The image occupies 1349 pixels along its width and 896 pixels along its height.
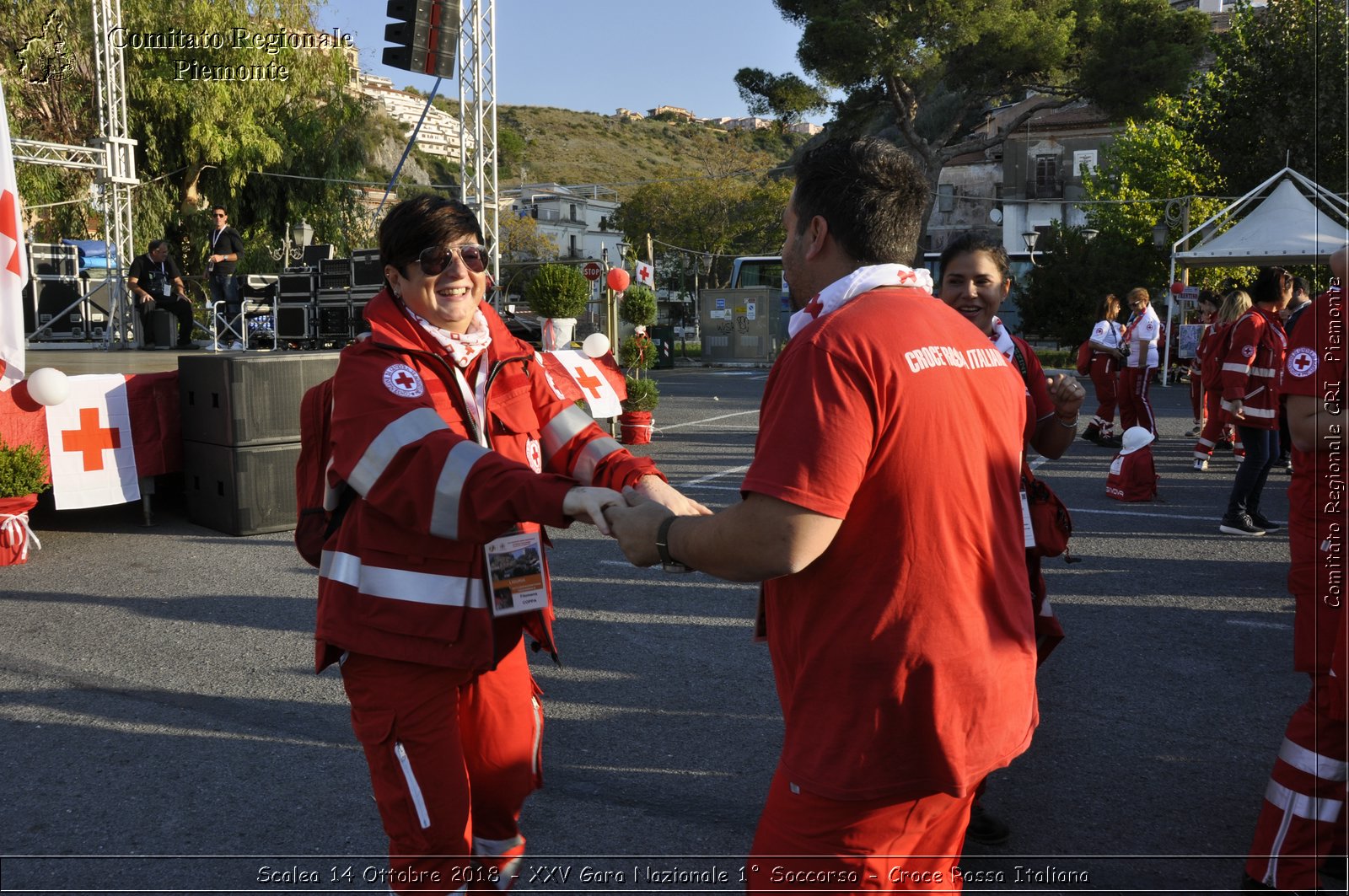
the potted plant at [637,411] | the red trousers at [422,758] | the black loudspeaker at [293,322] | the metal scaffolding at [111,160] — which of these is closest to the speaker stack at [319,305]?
the black loudspeaker at [293,322]

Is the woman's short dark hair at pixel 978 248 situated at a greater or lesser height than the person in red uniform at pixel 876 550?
greater

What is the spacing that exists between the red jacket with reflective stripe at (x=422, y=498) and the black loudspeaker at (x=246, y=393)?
18.5 ft

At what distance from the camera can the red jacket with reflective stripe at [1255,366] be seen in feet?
26.2

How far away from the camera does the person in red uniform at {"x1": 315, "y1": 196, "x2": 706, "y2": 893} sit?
7.52 feet

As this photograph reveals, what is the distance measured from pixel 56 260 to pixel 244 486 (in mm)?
14508

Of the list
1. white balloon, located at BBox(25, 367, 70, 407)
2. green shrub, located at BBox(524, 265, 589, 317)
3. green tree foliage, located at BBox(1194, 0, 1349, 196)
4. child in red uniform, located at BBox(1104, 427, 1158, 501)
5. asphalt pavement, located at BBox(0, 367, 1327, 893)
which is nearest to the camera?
asphalt pavement, located at BBox(0, 367, 1327, 893)

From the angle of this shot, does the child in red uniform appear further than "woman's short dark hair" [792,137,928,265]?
Yes

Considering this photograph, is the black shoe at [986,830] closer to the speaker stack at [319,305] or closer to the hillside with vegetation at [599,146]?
the speaker stack at [319,305]

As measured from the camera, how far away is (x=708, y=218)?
6191 centimetres

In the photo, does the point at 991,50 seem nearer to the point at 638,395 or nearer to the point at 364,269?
the point at 364,269

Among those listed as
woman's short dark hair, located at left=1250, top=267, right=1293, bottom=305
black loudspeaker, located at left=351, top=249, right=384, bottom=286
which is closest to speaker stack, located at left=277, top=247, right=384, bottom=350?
black loudspeaker, located at left=351, top=249, right=384, bottom=286

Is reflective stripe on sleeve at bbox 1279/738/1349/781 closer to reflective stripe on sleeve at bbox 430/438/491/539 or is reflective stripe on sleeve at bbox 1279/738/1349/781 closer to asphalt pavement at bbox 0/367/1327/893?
asphalt pavement at bbox 0/367/1327/893

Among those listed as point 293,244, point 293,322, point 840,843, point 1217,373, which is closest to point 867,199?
point 840,843

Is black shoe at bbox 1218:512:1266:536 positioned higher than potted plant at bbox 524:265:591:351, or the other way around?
potted plant at bbox 524:265:591:351
